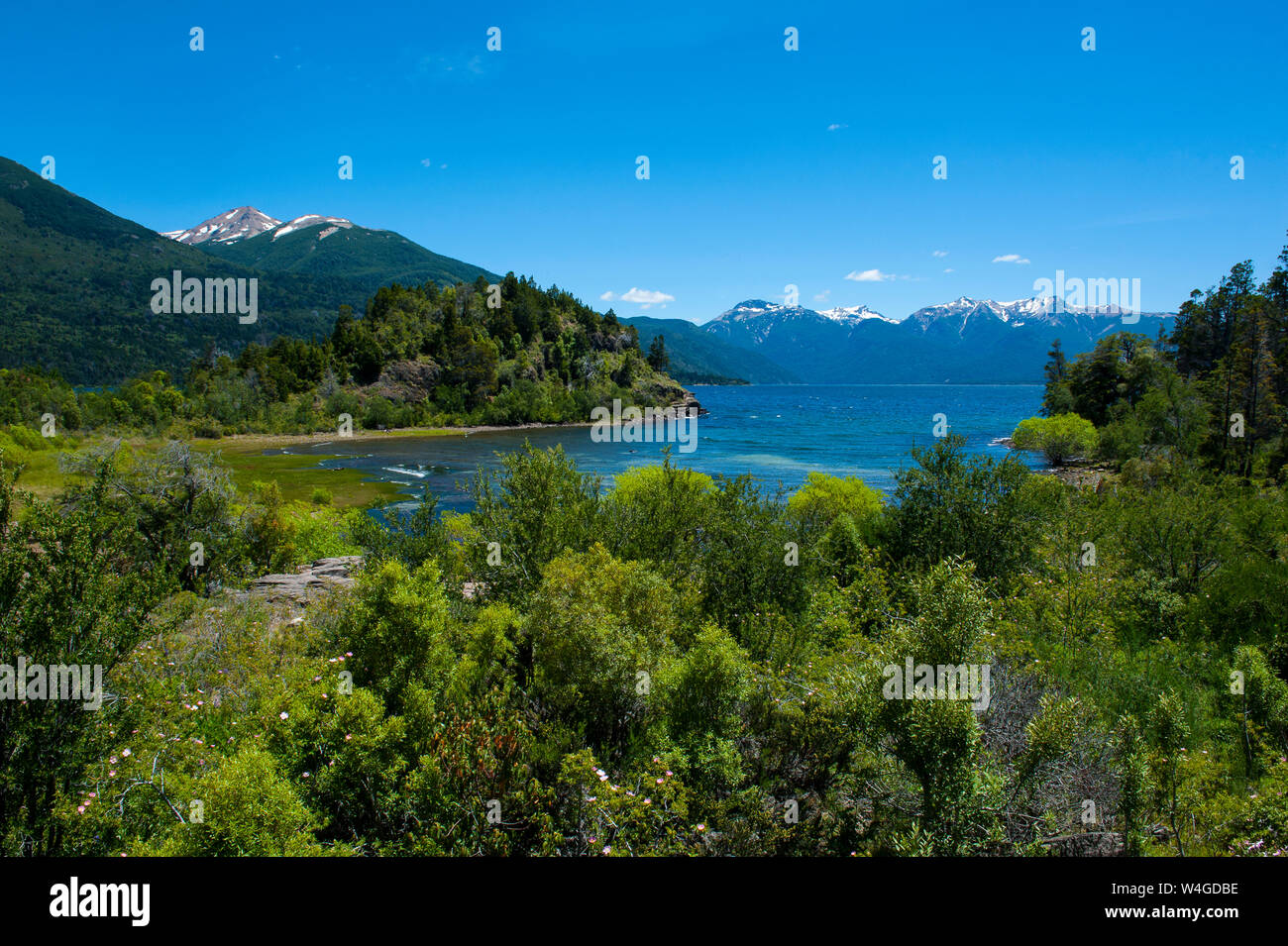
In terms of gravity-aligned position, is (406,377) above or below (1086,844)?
above

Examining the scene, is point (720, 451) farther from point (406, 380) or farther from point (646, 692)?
point (646, 692)

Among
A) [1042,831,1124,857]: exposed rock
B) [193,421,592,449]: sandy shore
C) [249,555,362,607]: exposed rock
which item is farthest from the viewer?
[193,421,592,449]: sandy shore

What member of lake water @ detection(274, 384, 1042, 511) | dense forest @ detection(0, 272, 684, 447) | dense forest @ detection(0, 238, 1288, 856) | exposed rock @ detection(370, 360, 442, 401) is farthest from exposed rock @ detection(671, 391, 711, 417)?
dense forest @ detection(0, 238, 1288, 856)

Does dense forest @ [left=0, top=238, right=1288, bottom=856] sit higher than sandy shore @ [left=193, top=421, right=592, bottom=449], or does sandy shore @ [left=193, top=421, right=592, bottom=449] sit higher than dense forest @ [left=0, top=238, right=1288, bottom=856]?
sandy shore @ [left=193, top=421, right=592, bottom=449]

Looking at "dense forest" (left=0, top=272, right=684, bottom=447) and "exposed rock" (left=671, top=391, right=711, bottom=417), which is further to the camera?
"exposed rock" (left=671, top=391, right=711, bottom=417)

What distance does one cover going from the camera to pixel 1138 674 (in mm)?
12516

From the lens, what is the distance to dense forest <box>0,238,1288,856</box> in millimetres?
6094

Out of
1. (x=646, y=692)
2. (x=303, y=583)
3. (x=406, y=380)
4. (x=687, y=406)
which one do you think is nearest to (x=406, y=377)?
(x=406, y=380)

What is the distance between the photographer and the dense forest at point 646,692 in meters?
6.09

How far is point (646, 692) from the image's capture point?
9062 mm

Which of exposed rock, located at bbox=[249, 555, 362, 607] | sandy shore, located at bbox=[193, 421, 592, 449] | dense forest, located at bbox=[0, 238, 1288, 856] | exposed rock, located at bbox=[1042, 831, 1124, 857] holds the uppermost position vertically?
sandy shore, located at bbox=[193, 421, 592, 449]

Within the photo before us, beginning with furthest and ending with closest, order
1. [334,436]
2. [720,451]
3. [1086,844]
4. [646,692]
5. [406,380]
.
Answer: [406,380] → [334,436] → [720,451] → [646,692] → [1086,844]

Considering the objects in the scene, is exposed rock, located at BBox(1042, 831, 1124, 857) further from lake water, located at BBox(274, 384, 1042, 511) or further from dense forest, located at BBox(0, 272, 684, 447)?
dense forest, located at BBox(0, 272, 684, 447)
